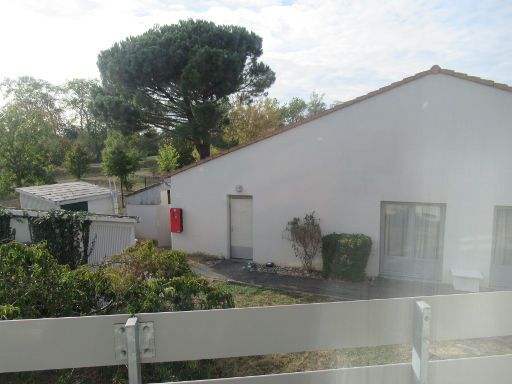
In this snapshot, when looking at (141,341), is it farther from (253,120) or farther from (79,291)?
(253,120)

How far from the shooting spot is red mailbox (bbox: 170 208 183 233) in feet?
41.3

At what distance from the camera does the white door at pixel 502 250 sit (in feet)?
29.5

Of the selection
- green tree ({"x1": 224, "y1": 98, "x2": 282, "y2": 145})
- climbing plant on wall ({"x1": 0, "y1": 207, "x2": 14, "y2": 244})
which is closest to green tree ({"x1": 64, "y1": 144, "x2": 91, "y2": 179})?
green tree ({"x1": 224, "y1": 98, "x2": 282, "y2": 145})

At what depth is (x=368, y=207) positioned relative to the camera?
10.1 metres

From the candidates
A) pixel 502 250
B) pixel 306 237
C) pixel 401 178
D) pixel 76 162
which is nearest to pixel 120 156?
pixel 76 162

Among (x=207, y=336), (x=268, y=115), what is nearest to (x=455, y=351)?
(x=207, y=336)

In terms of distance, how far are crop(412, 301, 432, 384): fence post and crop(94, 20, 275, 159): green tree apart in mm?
18179

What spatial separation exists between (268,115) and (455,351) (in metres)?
26.3

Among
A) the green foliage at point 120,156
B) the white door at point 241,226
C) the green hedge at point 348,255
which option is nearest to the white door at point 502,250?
the green hedge at point 348,255

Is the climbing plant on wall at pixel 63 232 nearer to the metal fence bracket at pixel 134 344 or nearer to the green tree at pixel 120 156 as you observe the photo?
the metal fence bracket at pixel 134 344

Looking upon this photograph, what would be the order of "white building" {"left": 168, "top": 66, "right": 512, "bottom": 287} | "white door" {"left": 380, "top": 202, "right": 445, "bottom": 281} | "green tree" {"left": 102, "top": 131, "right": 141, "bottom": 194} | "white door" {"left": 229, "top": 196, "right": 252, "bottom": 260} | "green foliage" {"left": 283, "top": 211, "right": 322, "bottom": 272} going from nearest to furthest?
"white building" {"left": 168, "top": 66, "right": 512, "bottom": 287}, "white door" {"left": 380, "top": 202, "right": 445, "bottom": 281}, "green foliage" {"left": 283, "top": 211, "right": 322, "bottom": 272}, "white door" {"left": 229, "top": 196, "right": 252, "bottom": 260}, "green tree" {"left": 102, "top": 131, "right": 141, "bottom": 194}

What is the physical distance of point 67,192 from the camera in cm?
1394

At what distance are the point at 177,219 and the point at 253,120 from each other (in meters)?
18.0

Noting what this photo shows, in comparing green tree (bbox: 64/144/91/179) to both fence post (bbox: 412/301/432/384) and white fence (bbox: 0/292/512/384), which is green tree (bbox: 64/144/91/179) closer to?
white fence (bbox: 0/292/512/384)
